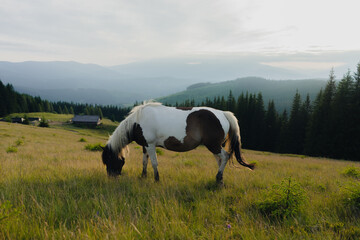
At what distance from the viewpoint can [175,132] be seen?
5707mm

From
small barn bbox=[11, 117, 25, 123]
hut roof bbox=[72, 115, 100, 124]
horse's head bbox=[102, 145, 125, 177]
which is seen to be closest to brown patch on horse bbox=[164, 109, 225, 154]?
horse's head bbox=[102, 145, 125, 177]

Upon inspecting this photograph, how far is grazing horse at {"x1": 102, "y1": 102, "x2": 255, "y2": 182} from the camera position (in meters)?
5.73

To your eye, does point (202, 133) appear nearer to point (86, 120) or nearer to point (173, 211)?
point (173, 211)

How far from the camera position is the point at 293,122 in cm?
4641

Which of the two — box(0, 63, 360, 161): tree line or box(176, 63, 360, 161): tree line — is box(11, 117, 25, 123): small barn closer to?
box(0, 63, 360, 161): tree line

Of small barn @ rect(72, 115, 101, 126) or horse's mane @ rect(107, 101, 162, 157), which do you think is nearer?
horse's mane @ rect(107, 101, 162, 157)

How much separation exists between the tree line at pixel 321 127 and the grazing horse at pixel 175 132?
36.5 meters

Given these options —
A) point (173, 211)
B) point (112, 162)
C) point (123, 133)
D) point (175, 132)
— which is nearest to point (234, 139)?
point (175, 132)

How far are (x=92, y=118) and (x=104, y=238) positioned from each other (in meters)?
97.8

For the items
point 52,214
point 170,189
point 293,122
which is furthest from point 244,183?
point 293,122

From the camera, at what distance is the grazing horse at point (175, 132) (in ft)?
18.8

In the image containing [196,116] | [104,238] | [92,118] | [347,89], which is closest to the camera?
[104,238]

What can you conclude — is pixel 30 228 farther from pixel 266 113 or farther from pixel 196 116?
pixel 266 113

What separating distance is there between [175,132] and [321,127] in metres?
42.0
